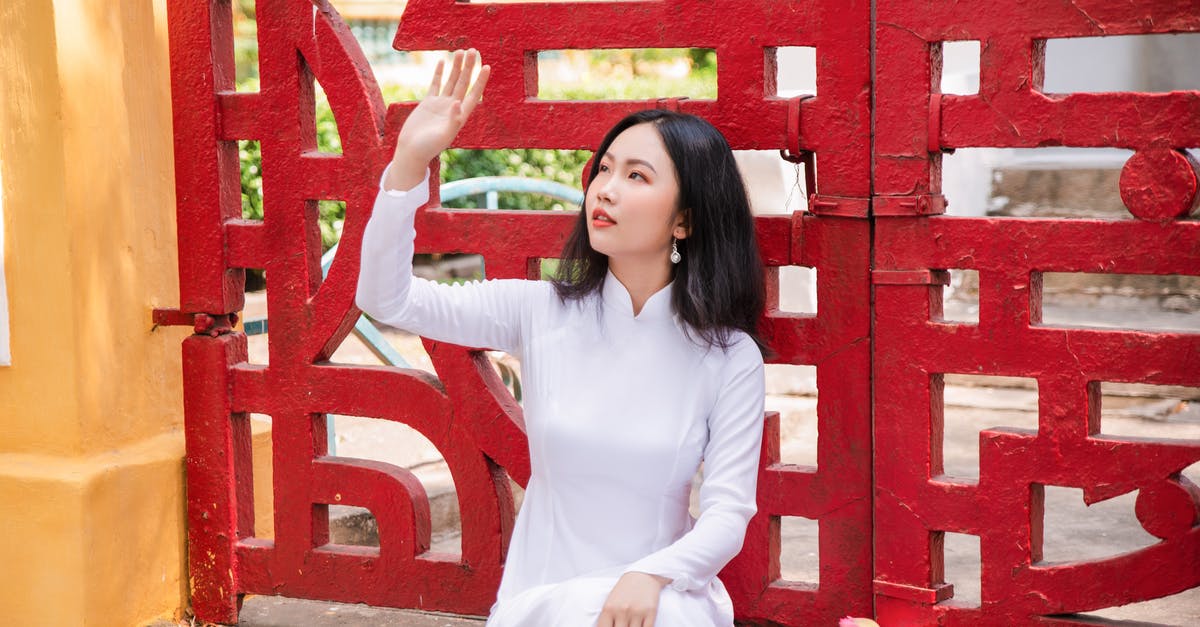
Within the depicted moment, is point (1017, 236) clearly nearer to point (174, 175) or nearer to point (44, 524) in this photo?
point (174, 175)

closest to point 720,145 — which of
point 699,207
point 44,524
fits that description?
point 699,207

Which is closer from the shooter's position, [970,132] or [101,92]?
[970,132]

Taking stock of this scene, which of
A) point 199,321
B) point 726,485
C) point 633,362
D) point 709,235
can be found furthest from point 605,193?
point 199,321

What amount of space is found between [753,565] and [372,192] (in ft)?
3.78

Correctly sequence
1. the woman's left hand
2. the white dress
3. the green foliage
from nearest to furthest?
1. the woman's left hand
2. the white dress
3. the green foliage

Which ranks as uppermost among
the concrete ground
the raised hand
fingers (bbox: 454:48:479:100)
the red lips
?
fingers (bbox: 454:48:479:100)

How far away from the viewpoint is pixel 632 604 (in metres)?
2.36

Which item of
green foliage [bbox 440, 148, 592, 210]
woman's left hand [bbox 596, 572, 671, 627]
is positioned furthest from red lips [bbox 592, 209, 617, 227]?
green foliage [bbox 440, 148, 592, 210]

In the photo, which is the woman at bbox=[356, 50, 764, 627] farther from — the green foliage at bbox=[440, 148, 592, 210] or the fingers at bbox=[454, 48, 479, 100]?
the green foliage at bbox=[440, 148, 592, 210]

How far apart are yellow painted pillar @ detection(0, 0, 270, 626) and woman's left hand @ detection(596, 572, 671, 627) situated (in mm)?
1407

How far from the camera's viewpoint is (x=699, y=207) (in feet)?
8.50

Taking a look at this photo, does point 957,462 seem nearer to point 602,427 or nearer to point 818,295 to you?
point 818,295

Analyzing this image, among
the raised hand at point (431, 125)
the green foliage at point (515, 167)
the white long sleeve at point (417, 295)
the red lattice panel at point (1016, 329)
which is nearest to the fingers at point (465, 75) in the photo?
the raised hand at point (431, 125)

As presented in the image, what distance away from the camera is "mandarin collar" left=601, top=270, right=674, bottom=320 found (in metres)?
2.64
